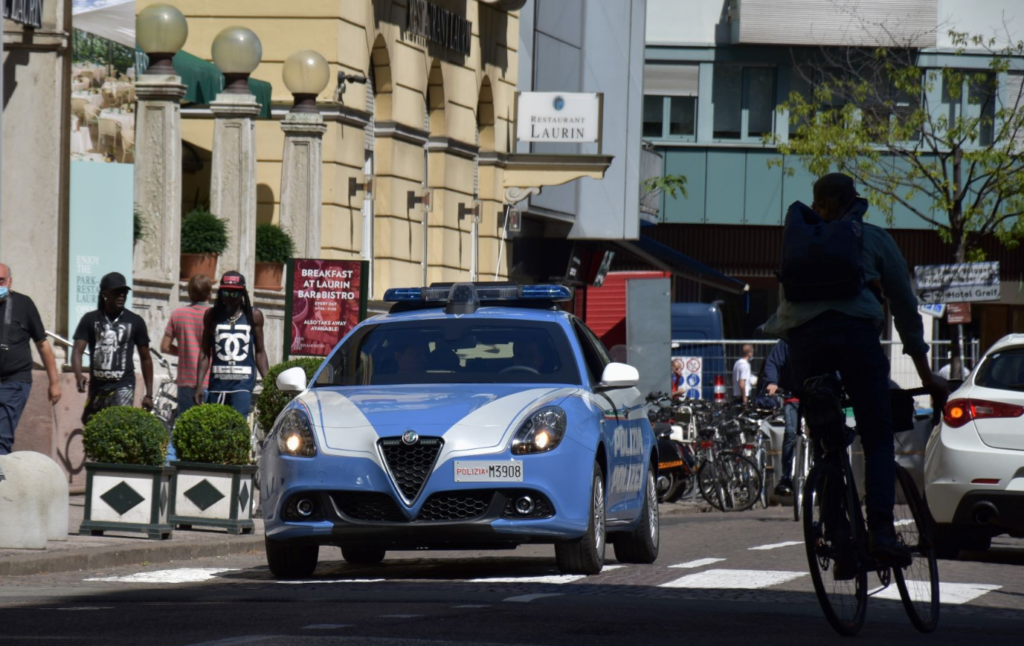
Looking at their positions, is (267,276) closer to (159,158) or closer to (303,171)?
(303,171)

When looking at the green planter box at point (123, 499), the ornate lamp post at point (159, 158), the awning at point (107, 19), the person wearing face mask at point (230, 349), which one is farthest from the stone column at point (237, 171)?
the green planter box at point (123, 499)

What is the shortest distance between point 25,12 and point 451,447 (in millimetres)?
8895

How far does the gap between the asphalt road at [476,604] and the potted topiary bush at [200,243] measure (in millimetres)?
8469

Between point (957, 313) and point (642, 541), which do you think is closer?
point (642, 541)

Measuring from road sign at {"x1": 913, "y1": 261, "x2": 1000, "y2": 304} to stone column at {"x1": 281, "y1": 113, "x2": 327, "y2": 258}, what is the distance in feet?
26.7

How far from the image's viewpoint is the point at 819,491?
26.6 feet

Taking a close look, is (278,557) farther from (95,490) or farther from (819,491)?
(819,491)

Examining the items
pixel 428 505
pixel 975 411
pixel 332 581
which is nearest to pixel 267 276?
pixel 975 411

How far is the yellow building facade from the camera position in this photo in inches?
1045

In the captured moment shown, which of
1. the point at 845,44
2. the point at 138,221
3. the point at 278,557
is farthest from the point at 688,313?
the point at 278,557

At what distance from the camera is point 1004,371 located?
13172 millimetres

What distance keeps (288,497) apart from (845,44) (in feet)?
121

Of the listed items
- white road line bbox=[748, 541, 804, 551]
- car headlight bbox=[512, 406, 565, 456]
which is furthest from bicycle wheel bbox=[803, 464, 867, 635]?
white road line bbox=[748, 541, 804, 551]

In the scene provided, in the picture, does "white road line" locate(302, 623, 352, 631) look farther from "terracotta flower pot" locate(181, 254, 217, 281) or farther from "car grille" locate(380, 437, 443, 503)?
"terracotta flower pot" locate(181, 254, 217, 281)
